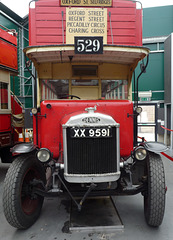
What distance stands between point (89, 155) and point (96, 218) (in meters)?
1.19

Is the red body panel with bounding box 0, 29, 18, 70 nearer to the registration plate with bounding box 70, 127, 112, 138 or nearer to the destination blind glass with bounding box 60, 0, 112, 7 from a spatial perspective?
the destination blind glass with bounding box 60, 0, 112, 7

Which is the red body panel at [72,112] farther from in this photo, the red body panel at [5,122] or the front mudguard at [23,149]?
the red body panel at [5,122]

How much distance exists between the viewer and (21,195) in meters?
3.18

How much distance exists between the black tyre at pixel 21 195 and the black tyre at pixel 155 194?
5.50 feet

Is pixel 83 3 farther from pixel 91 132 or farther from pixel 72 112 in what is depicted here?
pixel 91 132

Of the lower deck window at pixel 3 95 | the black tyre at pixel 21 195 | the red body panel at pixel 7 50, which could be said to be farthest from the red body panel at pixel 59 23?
the black tyre at pixel 21 195

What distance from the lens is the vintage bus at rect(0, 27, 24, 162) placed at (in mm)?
5781

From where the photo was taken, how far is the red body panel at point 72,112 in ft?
12.5

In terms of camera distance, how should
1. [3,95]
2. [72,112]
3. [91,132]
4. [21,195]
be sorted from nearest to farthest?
[91,132], [21,195], [72,112], [3,95]

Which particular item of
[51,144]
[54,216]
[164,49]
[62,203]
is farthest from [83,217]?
[164,49]

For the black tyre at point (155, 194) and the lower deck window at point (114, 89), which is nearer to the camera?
the black tyre at point (155, 194)

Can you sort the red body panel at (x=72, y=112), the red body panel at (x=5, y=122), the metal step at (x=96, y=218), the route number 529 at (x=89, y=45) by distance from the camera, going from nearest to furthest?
the metal step at (x=96, y=218) → the route number 529 at (x=89, y=45) → the red body panel at (x=72, y=112) → the red body panel at (x=5, y=122)

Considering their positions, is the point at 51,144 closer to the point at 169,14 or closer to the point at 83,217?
the point at 83,217

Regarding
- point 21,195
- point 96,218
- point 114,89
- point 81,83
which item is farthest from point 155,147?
point 21,195
